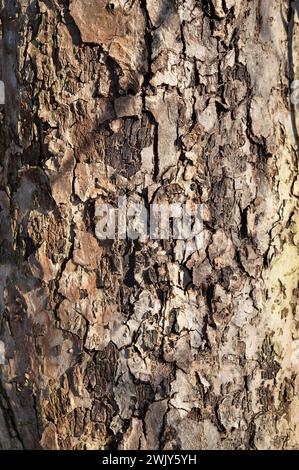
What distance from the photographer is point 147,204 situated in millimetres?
1435

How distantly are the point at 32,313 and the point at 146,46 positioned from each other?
778 millimetres

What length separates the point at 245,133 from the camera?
1.45m

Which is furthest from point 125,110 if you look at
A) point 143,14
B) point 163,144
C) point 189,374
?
point 189,374

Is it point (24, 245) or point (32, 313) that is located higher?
point (24, 245)

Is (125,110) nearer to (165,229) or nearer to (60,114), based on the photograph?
(60,114)

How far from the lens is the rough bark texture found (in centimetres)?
141

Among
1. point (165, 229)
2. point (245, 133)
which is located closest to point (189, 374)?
point (165, 229)

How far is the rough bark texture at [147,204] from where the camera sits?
141cm

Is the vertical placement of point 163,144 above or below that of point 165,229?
above

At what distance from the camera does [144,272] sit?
1.46 meters

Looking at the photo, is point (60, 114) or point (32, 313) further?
point (32, 313)
